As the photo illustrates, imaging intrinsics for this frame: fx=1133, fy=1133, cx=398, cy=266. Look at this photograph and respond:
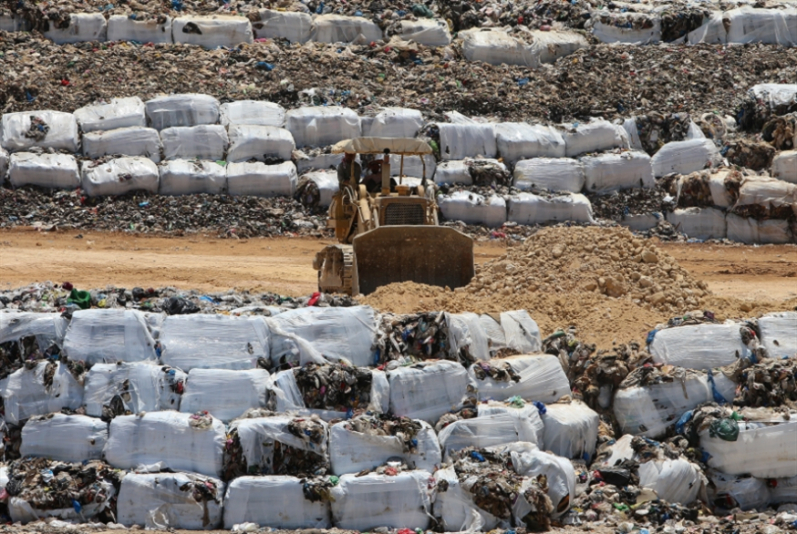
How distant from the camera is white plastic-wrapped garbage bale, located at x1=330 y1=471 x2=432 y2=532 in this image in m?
7.13

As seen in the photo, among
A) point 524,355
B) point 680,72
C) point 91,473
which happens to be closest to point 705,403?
point 524,355

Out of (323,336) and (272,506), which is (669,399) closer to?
(323,336)

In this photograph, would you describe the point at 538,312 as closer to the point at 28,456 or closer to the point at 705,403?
the point at 705,403

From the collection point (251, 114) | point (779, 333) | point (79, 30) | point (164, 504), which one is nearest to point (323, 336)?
point (164, 504)

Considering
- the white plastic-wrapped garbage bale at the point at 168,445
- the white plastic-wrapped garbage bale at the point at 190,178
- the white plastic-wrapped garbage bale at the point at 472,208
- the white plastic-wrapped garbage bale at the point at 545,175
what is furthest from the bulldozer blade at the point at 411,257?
the white plastic-wrapped garbage bale at the point at 190,178

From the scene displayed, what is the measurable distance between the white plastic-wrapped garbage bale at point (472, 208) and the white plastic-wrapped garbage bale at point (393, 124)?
126cm

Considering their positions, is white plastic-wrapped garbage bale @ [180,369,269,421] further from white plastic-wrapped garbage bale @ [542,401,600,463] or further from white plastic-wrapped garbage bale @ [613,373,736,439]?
white plastic-wrapped garbage bale @ [613,373,736,439]

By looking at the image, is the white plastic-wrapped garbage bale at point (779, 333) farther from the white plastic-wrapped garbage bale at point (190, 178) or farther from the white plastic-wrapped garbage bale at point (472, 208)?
the white plastic-wrapped garbage bale at point (190, 178)

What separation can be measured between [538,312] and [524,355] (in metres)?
1.05

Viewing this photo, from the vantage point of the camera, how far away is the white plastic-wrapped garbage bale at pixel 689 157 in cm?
1623

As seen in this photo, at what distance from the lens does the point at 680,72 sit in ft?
60.1

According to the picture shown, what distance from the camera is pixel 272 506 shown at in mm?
7094

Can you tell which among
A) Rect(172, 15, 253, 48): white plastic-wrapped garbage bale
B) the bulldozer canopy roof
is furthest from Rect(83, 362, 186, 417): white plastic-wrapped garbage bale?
Rect(172, 15, 253, 48): white plastic-wrapped garbage bale

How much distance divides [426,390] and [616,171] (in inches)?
352
